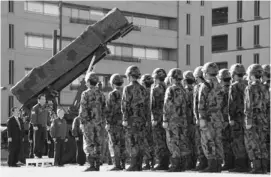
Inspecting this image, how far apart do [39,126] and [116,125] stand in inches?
255

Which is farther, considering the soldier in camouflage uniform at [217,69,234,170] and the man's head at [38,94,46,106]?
the man's head at [38,94,46,106]

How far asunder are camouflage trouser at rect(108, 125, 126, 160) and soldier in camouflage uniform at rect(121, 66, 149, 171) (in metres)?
0.73

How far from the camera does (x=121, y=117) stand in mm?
20094

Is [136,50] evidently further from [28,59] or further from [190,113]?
[190,113]

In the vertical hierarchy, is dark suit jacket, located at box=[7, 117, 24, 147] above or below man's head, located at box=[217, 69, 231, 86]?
below

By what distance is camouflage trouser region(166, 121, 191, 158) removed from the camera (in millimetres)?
18609

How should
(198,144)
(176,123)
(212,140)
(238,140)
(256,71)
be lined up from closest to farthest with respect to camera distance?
(256,71) < (212,140) < (238,140) < (176,123) < (198,144)

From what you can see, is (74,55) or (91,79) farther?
(74,55)

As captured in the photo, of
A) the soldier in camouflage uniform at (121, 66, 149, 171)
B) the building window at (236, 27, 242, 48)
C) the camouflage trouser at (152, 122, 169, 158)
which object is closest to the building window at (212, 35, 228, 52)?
the building window at (236, 27, 242, 48)

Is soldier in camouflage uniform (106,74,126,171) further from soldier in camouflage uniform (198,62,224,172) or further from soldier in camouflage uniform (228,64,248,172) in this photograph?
soldier in camouflage uniform (228,64,248,172)

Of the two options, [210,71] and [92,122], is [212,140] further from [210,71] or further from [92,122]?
[92,122]

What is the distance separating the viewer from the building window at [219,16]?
75.6 meters

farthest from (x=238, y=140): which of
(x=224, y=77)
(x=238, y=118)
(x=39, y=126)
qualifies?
(x=39, y=126)

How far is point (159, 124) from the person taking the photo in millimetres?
19828
